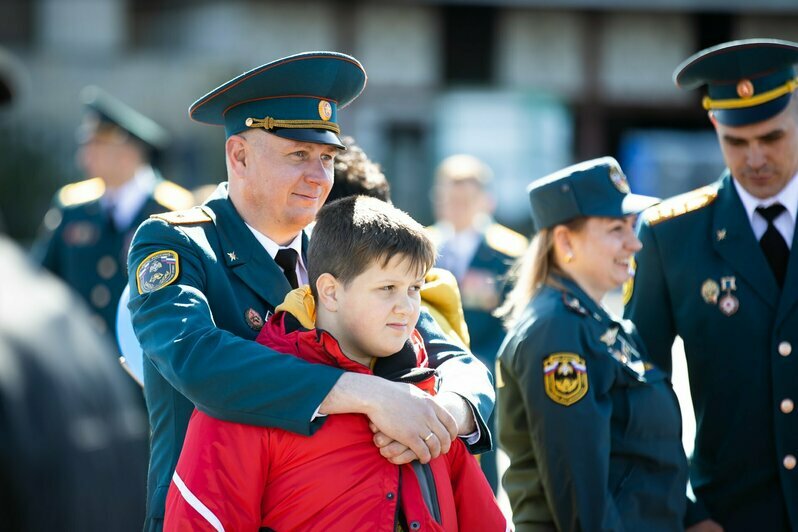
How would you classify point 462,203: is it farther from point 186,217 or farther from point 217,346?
point 217,346

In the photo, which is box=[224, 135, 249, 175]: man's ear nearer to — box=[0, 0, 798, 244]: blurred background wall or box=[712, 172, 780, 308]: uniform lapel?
box=[712, 172, 780, 308]: uniform lapel

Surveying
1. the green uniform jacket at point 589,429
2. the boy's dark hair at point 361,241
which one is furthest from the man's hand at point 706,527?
the boy's dark hair at point 361,241

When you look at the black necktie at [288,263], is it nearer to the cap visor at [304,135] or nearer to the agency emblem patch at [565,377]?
the cap visor at [304,135]

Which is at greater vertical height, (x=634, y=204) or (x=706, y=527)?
(x=634, y=204)

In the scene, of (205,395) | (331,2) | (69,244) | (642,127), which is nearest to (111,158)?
(69,244)

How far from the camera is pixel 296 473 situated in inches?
96.3

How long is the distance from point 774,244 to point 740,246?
4.7 inches

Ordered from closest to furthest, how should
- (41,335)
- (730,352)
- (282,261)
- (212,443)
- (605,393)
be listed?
(41,335), (212,443), (282,261), (605,393), (730,352)

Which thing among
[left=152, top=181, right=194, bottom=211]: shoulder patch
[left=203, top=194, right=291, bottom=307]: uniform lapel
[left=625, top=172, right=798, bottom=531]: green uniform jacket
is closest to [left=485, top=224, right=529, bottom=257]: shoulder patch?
[left=152, top=181, right=194, bottom=211]: shoulder patch

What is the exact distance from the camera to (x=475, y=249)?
7691 mm

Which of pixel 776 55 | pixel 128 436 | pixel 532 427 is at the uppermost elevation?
pixel 776 55

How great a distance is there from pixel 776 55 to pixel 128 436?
303cm

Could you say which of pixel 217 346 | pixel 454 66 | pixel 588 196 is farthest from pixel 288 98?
pixel 454 66

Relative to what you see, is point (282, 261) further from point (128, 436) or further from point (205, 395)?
point (128, 436)
